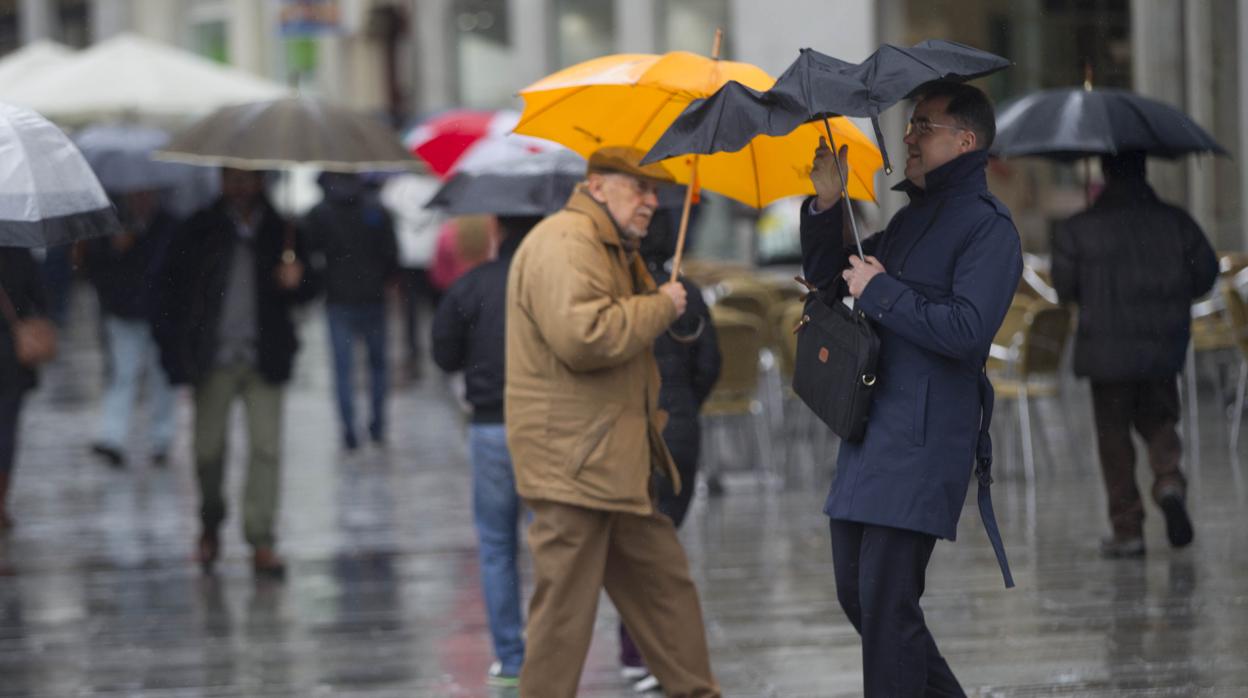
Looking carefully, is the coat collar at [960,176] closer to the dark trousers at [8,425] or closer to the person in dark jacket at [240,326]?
the person in dark jacket at [240,326]

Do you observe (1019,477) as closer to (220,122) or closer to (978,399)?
(220,122)

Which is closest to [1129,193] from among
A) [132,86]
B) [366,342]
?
[366,342]

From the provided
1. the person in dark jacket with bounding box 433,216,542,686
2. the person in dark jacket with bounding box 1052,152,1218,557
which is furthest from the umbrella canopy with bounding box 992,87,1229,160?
the person in dark jacket with bounding box 433,216,542,686

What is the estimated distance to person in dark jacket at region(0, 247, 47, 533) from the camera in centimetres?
1102

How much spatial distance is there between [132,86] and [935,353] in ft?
38.4

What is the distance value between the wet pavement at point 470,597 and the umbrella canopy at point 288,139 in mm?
2033

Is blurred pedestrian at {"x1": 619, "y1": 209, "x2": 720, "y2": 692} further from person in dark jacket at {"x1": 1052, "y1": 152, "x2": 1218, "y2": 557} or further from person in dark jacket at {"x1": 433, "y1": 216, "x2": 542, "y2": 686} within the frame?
person in dark jacket at {"x1": 1052, "y1": 152, "x2": 1218, "y2": 557}

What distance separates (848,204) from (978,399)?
63 cm

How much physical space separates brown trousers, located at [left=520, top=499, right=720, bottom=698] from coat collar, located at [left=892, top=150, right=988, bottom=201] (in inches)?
60.0

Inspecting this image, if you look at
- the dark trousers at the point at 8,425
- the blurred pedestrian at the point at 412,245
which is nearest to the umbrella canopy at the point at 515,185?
the dark trousers at the point at 8,425

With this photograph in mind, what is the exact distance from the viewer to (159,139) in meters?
17.6

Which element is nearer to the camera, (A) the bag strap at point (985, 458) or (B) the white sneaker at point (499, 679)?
(A) the bag strap at point (985, 458)

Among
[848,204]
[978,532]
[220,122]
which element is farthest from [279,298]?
[848,204]

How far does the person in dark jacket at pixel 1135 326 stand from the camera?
30.5ft
